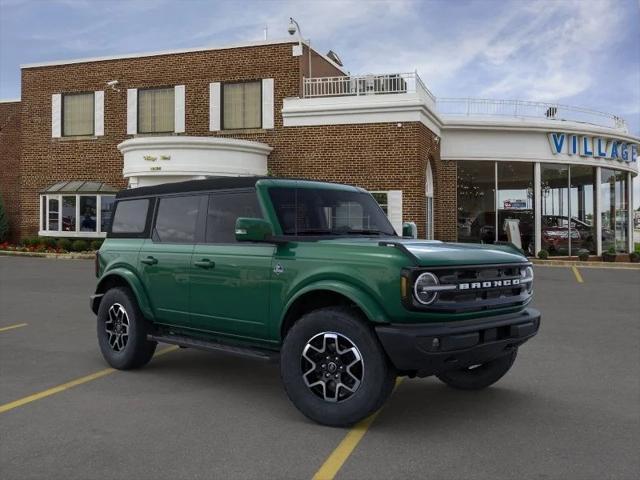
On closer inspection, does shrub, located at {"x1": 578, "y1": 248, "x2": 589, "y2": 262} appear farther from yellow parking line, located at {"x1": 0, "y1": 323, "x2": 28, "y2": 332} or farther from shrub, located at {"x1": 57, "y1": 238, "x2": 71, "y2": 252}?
yellow parking line, located at {"x1": 0, "y1": 323, "x2": 28, "y2": 332}

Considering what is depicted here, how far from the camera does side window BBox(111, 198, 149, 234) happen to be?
6.66m

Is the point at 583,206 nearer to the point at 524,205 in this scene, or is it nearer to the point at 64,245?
the point at 524,205

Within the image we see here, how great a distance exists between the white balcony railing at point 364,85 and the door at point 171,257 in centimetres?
1560

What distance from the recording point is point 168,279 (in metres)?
6.00

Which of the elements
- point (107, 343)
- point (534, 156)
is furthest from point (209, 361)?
point (534, 156)

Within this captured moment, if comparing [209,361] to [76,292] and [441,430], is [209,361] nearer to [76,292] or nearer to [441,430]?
[441,430]

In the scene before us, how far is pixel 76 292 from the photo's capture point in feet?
43.1

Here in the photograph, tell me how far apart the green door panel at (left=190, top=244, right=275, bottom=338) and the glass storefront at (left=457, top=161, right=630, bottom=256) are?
19.3 meters

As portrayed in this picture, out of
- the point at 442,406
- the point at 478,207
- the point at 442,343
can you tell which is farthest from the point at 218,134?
the point at 442,343

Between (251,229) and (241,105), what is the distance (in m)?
19.4

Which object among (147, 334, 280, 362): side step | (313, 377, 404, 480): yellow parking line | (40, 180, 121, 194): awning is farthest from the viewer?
(40, 180, 121, 194): awning

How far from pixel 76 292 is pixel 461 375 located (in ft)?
32.1

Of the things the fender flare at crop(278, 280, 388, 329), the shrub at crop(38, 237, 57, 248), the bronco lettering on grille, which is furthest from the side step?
the shrub at crop(38, 237, 57, 248)

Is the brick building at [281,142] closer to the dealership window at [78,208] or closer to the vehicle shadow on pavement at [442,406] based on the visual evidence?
the dealership window at [78,208]
